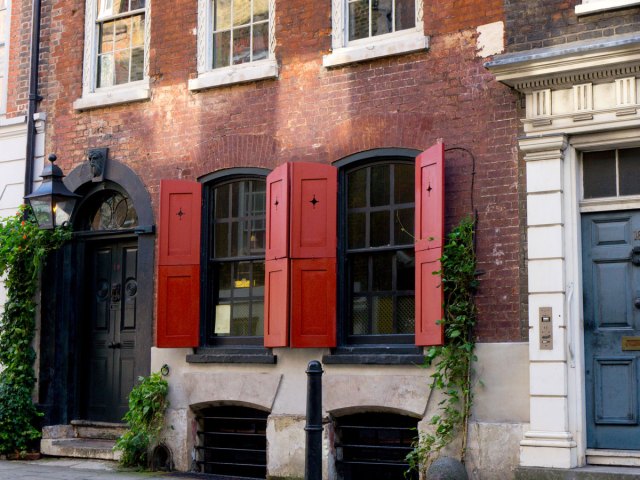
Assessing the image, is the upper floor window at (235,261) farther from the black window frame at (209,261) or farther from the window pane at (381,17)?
the window pane at (381,17)

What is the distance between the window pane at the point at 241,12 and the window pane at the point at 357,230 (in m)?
2.68

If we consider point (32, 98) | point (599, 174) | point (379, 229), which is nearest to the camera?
point (599, 174)

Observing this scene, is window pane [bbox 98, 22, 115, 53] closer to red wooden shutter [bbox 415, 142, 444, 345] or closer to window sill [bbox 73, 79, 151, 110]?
window sill [bbox 73, 79, 151, 110]

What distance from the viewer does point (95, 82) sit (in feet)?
40.0

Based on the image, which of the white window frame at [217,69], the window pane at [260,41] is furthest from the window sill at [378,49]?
the window pane at [260,41]

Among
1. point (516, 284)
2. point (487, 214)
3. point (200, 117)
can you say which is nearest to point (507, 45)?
point (487, 214)

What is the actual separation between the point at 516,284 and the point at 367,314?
5.49 ft

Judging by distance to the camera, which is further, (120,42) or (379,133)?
(120,42)

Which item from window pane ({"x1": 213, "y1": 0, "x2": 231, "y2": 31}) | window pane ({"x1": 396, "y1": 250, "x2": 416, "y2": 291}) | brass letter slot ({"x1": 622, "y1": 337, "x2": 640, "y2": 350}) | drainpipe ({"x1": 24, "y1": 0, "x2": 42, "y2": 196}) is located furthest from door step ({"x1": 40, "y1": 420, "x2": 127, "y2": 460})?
brass letter slot ({"x1": 622, "y1": 337, "x2": 640, "y2": 350})

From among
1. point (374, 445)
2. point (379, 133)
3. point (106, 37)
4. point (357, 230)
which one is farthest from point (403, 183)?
point (106, 37)

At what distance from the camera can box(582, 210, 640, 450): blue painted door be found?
8.53 metres

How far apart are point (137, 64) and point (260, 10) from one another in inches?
71.6

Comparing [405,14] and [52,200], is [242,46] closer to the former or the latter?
[405,14]

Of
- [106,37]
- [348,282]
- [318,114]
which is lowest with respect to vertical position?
[348,282]
